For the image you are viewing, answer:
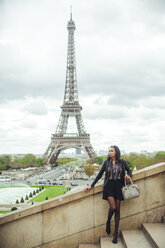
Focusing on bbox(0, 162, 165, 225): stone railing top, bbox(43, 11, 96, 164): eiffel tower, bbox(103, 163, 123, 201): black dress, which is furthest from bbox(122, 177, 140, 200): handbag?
bbox(43, 11, 96, 164): eiffel tower

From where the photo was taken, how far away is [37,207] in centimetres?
553

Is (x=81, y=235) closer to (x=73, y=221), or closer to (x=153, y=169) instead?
(x=73, y=221)

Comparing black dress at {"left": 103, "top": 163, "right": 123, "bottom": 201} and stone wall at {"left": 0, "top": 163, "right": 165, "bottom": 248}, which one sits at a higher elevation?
black dress at {"left": 103, "top": 163, "right": 123, "bottom": 201}

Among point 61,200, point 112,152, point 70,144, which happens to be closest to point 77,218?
point 61,200

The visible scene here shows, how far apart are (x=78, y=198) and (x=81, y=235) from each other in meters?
0.85

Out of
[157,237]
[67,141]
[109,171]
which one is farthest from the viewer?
[67,141]

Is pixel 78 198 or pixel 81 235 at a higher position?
pixel 78 198

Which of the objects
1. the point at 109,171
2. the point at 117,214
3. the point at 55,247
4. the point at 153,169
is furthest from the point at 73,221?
the point at 153,169

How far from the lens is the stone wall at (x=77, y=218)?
5.51 metres

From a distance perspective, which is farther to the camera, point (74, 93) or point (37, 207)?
point (74, 93)

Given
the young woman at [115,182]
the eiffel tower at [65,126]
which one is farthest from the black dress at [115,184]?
the eiffel tower at [65,126]

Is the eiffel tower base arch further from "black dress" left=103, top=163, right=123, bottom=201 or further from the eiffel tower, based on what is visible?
"black dress" left=103, top=163, right=123, bottom=201

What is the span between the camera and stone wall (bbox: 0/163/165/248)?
5512 millimetres

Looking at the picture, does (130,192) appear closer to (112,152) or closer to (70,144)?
(112,152)
